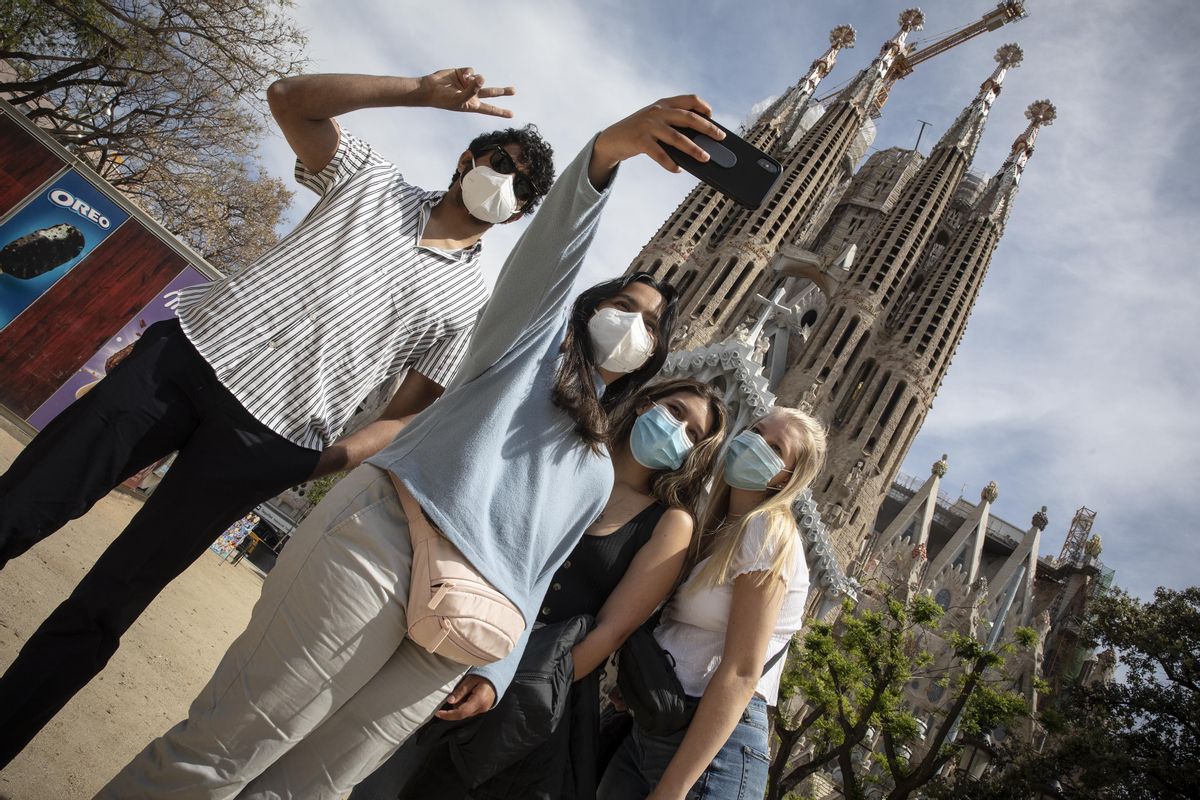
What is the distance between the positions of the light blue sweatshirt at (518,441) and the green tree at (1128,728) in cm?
1132

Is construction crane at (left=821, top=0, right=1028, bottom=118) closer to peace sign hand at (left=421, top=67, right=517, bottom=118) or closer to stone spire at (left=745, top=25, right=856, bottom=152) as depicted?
stone spire at (left=745, top=25, right=856, bottom=152)

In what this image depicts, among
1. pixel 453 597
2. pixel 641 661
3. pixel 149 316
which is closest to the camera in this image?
pixel 453 597

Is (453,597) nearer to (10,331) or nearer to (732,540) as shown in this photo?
(732,540)

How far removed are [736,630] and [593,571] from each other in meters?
0.45

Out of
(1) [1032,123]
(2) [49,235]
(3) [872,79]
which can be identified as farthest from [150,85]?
(1) [1032,123]

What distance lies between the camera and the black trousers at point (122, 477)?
71.9 inches

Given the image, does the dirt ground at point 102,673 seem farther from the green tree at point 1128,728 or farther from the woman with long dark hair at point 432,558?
the green tree at point 1128,728

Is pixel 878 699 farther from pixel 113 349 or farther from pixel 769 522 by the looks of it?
pixel 113 349

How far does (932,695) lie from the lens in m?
25.8

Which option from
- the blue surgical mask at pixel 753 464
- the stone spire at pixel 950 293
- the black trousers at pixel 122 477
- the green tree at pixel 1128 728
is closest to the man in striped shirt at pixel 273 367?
the black trousers at pixel 122 477

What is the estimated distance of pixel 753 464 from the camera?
2459 millimetres

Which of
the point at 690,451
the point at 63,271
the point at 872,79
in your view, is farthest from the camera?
the point at 872,79

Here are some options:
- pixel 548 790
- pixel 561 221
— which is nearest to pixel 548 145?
pixel 561 221

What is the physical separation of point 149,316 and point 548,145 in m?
6.82
